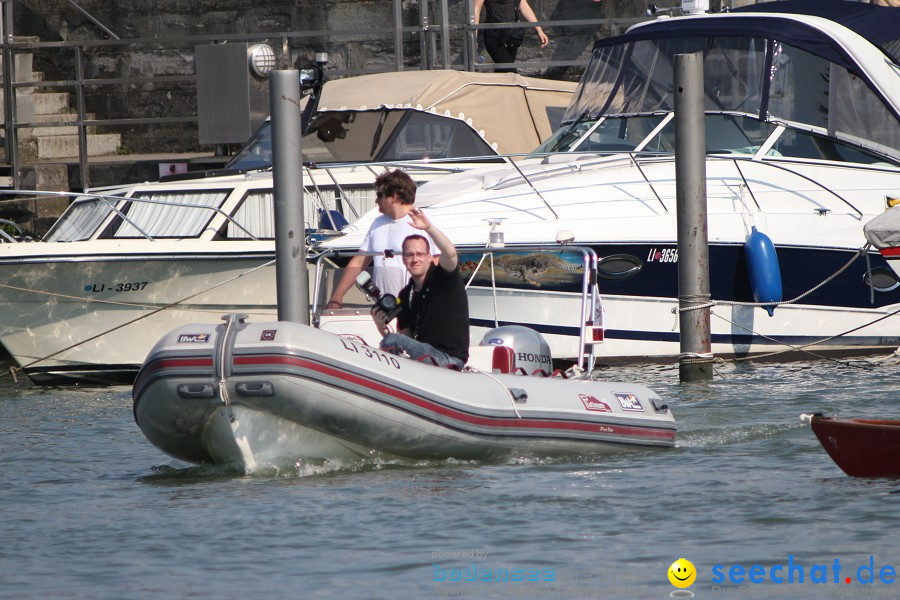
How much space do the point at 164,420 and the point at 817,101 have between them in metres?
6.68

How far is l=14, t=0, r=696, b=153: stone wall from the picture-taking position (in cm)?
1756

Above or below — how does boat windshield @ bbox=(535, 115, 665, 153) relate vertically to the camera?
above

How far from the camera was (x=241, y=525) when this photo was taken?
6363mm

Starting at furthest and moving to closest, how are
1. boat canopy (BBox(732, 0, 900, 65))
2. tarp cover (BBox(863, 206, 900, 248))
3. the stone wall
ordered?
the stone wall
boat canopy (BBox(732, 0, 900, 65))
tarp cover (BBox(863, 206, 900, 248))

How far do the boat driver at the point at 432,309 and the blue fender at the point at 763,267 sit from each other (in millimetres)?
3744

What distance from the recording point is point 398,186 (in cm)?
819

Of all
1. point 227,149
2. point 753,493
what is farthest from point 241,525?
point 227,149

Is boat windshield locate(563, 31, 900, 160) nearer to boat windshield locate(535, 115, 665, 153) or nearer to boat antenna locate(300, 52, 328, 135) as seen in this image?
boat windshield locate(535, 115, 665, 153)

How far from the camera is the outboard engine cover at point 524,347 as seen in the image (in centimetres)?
829

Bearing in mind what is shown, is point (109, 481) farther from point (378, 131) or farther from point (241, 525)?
point (378, 131)

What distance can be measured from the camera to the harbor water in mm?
820

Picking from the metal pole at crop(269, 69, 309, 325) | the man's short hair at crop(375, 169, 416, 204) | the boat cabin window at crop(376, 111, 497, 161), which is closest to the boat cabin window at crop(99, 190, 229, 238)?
the boat cabin window at crop(376, 111, 497, 161)

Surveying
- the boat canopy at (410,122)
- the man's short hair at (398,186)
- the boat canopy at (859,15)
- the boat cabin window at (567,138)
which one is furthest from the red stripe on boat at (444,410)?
the boat canopy at (410,122)

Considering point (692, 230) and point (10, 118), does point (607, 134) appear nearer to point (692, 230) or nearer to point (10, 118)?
point (692, 230)
